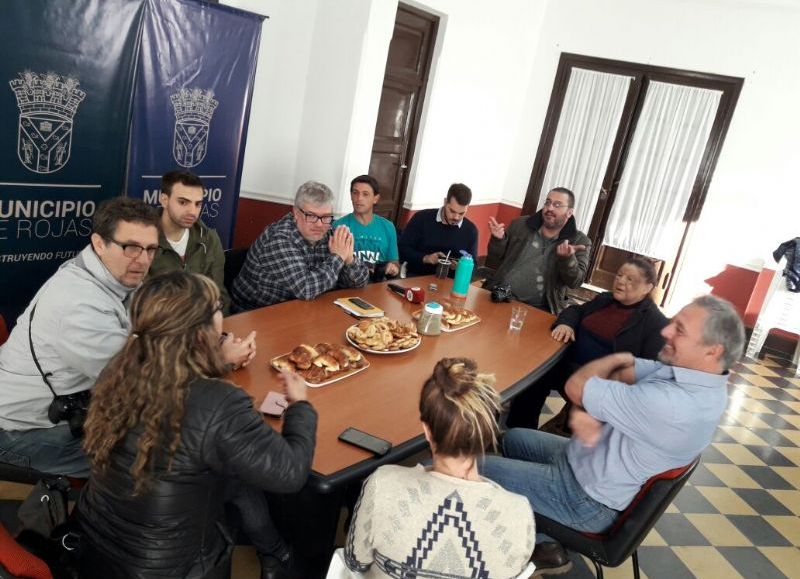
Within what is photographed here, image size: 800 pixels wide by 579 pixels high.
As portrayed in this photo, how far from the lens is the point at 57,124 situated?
2953mm

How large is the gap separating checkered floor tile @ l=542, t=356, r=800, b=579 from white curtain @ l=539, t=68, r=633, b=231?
302 cm

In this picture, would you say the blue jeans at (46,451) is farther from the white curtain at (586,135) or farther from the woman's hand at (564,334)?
the white curtain at (586,135)

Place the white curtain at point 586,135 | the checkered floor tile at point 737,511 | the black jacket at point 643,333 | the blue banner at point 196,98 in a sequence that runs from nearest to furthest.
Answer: the checkered floor tile at point 737,511 < the black jacket at point 643,333 < the blue banner at point 196,98 < the white curtain at point 586,135

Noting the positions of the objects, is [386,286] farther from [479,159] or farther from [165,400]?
[479,159]

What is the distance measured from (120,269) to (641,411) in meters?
1.71

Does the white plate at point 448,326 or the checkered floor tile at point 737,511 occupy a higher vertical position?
the white plate at point 448,326

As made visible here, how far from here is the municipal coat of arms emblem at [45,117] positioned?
281cm

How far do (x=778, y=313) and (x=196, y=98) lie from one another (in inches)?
210

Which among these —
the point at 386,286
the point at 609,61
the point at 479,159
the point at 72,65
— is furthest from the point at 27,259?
the point at 609,61

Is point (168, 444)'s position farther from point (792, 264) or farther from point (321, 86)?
point (792, 264)

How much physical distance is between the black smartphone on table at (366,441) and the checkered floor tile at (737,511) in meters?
1.24

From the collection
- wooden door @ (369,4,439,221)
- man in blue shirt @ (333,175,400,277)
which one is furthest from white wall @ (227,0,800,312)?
man in blue shirt @ (333,175,400,277)

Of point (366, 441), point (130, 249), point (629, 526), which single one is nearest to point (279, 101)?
point (130, 249)

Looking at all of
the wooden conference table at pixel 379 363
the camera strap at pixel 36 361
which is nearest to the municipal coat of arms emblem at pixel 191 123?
the wooden conference table at pixel 379 363
